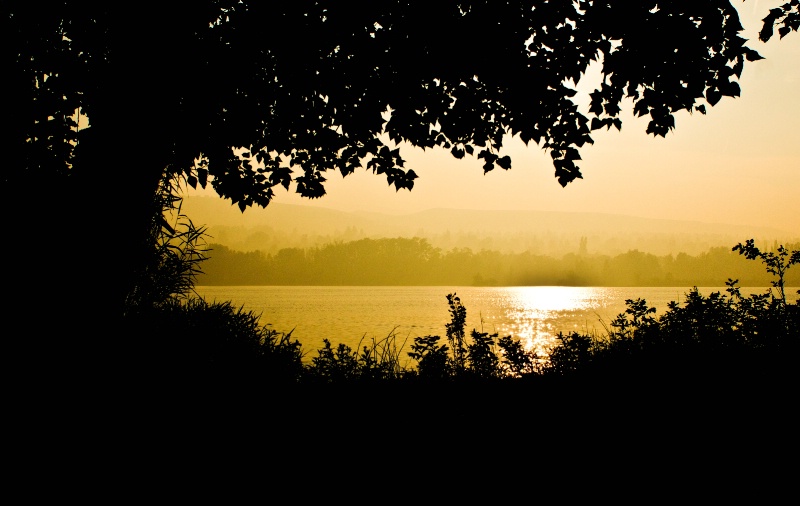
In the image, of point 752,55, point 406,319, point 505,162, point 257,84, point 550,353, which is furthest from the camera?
point 406,319

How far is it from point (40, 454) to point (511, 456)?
3.53m

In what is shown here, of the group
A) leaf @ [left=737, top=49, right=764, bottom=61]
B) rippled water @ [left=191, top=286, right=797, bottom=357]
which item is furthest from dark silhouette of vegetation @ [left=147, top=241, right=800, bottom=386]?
leaf @ [left=737, top=49, right=764, bottom=61]

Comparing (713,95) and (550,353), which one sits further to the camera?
(550,353)

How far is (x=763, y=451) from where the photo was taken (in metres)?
3.44

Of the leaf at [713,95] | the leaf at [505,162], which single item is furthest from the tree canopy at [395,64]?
the leaf at [505,162]

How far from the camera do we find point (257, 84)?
5.34 metres


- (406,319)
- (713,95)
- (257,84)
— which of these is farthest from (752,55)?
(406,319)

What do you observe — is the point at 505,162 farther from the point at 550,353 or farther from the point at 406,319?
the point at 406,319

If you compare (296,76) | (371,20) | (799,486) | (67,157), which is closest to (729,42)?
(371,20)

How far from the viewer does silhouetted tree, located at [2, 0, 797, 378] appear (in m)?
3.06

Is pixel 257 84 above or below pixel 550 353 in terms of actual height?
above

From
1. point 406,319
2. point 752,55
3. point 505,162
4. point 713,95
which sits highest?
point 752,55

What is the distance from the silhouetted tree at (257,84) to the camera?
121 inches

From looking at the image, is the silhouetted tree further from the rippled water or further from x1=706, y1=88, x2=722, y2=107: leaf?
the rippled water
